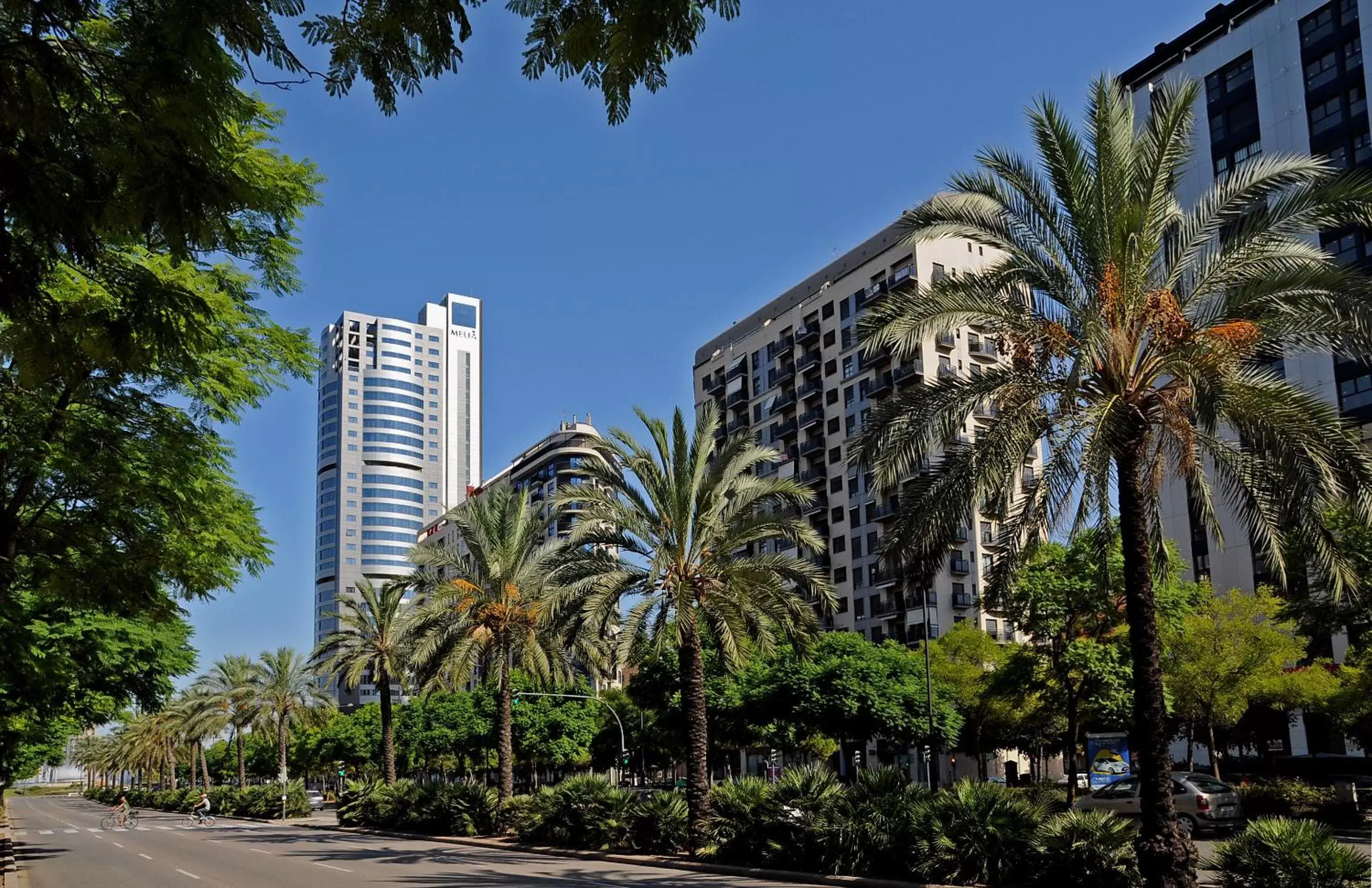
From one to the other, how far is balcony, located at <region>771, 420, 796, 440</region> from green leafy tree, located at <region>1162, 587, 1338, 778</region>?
49.7 meters

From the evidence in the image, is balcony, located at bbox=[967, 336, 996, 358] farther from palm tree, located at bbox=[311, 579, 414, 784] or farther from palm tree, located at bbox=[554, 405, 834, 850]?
palm tree, located at bbox=[554, 405, 834, 850]

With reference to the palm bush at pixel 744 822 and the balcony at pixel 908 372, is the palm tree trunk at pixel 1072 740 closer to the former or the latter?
the palm bush at pixel 744 822

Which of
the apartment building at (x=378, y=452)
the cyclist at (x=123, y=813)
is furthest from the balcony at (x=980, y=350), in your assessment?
the apartment building at (x=378, y=452)

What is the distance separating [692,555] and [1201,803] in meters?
13.0

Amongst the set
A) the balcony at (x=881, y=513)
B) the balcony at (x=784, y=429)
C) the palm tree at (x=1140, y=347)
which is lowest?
the palm tree at (x=1140, y=347)

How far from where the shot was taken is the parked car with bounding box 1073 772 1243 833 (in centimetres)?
2617

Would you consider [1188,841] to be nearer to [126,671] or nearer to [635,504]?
[635,504]

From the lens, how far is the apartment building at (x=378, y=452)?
7121 inches

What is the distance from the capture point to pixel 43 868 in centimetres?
3058

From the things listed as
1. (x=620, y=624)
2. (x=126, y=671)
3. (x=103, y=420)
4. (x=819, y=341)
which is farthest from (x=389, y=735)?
(x=819, y=341)

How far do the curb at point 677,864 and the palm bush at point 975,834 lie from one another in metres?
0.37

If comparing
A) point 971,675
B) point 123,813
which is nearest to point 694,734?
point 971,675

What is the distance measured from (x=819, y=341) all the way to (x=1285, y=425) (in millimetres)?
76273

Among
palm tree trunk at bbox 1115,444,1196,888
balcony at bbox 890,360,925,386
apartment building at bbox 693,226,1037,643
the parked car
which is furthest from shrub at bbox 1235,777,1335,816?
balcony at bbox 890,360,925,386
